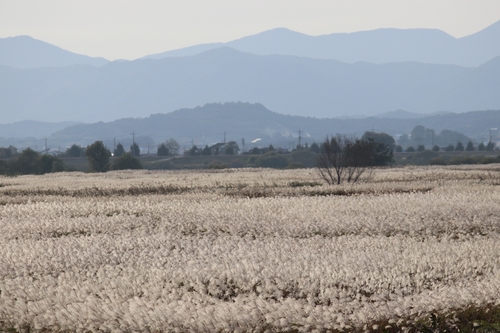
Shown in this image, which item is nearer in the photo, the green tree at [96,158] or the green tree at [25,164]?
the green tree at [96,158]

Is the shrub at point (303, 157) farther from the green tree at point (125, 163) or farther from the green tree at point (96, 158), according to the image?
the green tree at point (96, 158)

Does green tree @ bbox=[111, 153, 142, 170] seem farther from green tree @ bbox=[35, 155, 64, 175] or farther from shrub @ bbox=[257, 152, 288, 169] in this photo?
shrub @ bbox=[257, 152, 288, 169]

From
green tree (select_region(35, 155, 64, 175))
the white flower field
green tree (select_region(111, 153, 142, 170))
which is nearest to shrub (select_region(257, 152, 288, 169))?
green tree (select_region(111, 153, 142, 170))

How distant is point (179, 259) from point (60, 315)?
482cm

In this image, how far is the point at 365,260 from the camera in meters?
15.0

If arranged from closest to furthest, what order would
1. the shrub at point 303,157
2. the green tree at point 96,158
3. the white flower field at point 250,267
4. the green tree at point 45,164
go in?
the white flower field at point 250,267
the green tree at point 96,158
the green tree at point 45,164
the shrub at point 303,157

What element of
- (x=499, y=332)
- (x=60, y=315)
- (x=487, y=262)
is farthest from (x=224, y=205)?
(x=499, y=332)

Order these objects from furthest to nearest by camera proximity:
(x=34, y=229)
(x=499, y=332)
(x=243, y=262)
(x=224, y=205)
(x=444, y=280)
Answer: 1. (x=224, y=205)
2. (x=34, y=229)
3. (x=243, y=262)
4. (x=444, y=280)
5. (x=499, y=332)

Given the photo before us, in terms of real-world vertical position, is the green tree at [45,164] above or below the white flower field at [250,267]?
above

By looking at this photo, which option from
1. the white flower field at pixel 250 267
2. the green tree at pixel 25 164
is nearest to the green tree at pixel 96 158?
the green tree at pixel 25 164

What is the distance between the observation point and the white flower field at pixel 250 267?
36.4 ft

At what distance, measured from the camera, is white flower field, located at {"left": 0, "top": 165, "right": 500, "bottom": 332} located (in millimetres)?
11109

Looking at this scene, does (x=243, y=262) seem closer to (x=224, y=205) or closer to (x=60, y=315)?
(x=60, y=315)

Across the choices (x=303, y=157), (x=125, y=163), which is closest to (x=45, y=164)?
(x=125, y=163)
